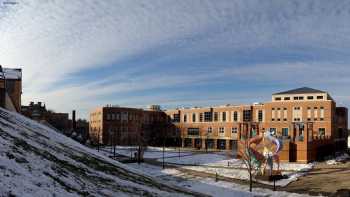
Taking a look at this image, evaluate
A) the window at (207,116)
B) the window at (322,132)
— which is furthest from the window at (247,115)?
the window at (322,132)

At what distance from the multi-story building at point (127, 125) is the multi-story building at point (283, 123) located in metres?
5.25

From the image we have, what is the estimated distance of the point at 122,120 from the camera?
99.2m

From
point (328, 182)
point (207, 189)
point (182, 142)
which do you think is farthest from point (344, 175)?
point (182, 142)

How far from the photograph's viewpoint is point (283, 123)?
78.0m

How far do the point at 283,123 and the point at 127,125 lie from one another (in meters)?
43.5

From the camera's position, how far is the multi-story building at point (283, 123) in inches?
2410

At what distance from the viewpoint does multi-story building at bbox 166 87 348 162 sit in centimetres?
6121

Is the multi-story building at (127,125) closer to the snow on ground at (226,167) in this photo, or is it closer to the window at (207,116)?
the window at (207,116)

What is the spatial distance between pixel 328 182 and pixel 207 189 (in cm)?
1356

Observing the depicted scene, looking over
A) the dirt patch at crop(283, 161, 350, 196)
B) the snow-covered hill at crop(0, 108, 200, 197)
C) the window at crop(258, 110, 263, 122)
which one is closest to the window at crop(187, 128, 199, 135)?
the window at crop(258, 110, 263, 122)

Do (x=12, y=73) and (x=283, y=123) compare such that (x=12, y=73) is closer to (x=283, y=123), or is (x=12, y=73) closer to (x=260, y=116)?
(x=260, y=116)

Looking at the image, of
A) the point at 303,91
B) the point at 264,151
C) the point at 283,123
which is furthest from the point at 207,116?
the point at 264,151

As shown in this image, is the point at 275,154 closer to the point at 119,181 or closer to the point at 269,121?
the point at 119,181

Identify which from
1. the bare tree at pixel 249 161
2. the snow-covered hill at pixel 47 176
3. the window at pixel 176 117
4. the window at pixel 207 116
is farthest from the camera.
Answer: the window at pixel 176 117
